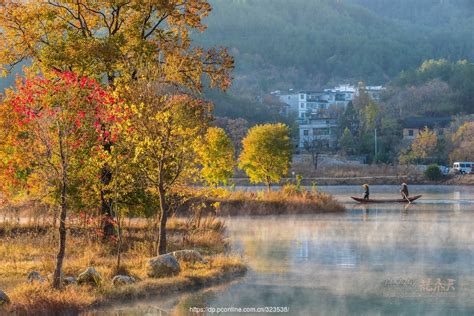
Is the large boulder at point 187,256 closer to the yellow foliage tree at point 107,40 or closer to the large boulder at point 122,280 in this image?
the large boulder at point 122,280

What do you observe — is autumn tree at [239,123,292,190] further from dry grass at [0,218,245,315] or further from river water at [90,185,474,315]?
dry grass at [0,218,245,315]

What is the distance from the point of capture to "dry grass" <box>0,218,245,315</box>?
71.4ft

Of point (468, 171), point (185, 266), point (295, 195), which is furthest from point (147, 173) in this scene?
point (468, 171)

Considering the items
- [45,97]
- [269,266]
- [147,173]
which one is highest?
[45,97]

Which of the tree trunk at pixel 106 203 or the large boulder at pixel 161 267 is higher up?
the tree trunk at pixel 106 203

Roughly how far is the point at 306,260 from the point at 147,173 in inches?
285

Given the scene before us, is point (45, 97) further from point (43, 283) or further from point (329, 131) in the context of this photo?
point (329, 131)

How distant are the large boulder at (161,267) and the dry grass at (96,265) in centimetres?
28

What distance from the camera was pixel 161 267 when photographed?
26516 millimetres

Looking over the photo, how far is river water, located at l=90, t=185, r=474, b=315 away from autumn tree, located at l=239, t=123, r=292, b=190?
72.3 feet

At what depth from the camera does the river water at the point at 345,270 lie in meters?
22.8

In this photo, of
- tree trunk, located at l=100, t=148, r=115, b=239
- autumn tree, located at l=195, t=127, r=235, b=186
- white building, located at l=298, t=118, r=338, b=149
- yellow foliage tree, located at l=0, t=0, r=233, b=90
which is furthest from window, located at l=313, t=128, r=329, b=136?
tree trunk, located at l=100, t=148, r=115, b=239

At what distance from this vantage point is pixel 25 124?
24.6 meters

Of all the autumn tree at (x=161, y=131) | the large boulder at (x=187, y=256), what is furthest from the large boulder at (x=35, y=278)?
the large boulder at (x=187, y=256)
